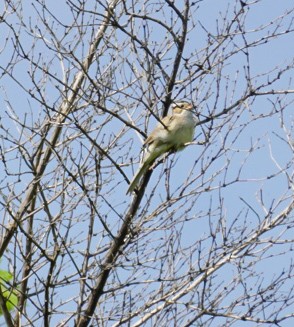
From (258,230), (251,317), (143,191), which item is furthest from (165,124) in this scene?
(251,317)

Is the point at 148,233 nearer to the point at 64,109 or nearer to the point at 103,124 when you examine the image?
the point at 103,124

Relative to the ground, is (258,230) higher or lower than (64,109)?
lower

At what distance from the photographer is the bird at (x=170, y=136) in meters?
8.36

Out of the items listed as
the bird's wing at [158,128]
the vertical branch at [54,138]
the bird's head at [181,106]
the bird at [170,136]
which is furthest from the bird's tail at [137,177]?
the vertical branch at [54,138]

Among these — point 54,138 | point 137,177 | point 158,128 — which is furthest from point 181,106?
point 54,138

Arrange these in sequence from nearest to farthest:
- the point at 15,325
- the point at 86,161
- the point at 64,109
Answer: the point at 15,325 < the point at 86,161 < the point at 64,109

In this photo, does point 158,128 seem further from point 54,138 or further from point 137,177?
point 54,138

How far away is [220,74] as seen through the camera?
25.7 ft

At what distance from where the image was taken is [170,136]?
8.92m

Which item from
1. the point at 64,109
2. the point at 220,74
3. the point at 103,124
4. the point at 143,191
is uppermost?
the point at 64,109

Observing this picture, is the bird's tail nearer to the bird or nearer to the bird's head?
the bird

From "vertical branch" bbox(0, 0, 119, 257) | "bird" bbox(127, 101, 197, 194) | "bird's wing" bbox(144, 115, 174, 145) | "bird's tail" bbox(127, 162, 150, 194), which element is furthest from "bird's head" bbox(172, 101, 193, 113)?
"vertical branch" bbox(0, 0, 119, 257)

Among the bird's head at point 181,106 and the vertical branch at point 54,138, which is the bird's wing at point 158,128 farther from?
the vertical branch at point 54,138

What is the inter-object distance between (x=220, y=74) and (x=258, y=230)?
126cm
